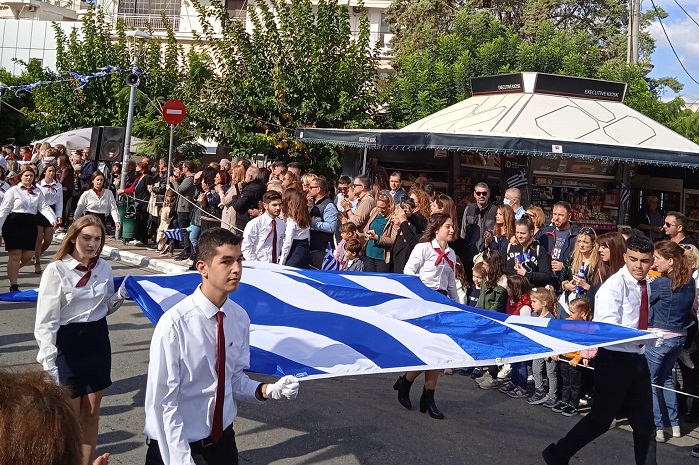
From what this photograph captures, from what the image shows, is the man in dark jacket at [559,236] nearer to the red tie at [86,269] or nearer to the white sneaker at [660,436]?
the white sneaker at [660,436]

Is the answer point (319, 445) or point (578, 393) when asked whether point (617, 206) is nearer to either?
point (578, 393)

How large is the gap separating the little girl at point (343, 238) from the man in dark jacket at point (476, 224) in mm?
1567

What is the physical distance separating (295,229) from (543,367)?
3.20 meters

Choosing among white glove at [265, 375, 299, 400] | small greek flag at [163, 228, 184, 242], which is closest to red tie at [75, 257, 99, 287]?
white glove at [265, 375, 299, 400]

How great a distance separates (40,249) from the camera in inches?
534

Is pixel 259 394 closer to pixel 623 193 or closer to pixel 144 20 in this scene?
pixel 623 193

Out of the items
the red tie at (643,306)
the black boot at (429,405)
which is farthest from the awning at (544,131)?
the red tie at (643,306)

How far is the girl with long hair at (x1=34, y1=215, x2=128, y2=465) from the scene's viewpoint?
5617 millimetres

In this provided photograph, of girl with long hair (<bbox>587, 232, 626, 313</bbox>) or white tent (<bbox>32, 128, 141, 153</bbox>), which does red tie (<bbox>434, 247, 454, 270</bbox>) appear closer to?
girl with long hair (<bbox>587, 232, 626, 313</bbox>)

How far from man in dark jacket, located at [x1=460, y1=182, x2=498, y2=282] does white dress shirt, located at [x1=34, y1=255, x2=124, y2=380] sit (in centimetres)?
608

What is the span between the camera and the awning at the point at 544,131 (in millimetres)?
13609

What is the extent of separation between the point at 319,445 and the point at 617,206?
10.8 m

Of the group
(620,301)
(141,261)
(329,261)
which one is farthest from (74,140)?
(620,301)

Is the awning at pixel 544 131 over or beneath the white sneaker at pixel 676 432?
over
